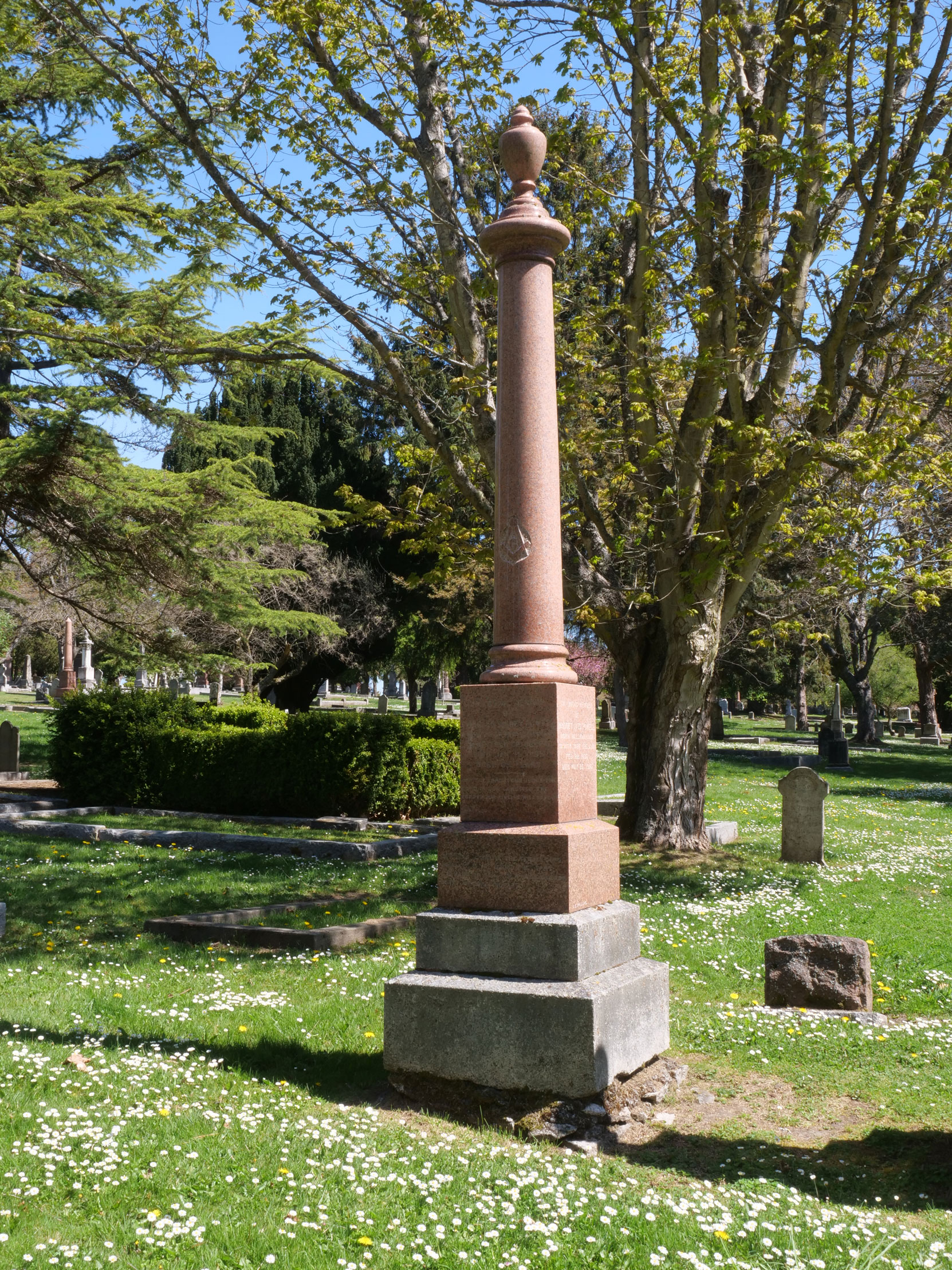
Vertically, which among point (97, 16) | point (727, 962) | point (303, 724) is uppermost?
point (97, 16)

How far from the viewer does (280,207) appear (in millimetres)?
12055

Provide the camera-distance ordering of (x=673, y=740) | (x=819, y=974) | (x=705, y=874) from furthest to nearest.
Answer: (x=673, y=740) → (x=705, y=874) → (x=819, y=974)

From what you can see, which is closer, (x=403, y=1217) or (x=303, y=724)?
(x=403, y=1217)

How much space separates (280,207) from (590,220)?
11.3ft

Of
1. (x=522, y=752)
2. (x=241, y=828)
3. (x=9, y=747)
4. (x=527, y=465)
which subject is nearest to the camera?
(x=522, y=752)

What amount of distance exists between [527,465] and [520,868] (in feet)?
6.98

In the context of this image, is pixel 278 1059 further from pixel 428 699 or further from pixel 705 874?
pixel 428 699

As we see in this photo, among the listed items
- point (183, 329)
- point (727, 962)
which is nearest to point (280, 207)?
point (183, 329)

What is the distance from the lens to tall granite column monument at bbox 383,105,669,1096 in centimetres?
525

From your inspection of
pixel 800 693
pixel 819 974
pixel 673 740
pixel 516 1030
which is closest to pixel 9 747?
pixel 673 740

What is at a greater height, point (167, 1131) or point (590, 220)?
point (590, 220)

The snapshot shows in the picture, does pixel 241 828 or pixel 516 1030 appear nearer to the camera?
pixel 516 1030

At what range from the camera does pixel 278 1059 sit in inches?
228

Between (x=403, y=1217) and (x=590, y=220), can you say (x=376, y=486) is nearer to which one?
(x=590, y=220)
